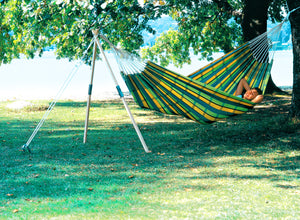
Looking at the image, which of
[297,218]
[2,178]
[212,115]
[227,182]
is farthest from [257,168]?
[2,178]

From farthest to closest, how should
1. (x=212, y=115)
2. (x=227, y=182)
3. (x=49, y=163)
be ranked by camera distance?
(x=212, y=115), (x=49, y=163), (x=227, y=182)

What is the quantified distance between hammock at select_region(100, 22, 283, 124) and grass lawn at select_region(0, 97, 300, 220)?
48 cm

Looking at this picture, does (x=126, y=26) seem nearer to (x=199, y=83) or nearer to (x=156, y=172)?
(x=199, y=83)

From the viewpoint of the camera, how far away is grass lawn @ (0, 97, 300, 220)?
8.97 ft

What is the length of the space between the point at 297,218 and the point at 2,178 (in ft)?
8.11

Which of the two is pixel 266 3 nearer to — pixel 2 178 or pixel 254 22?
pixel 254 22

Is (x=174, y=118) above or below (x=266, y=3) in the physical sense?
below

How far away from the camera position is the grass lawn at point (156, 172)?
8.97 feet

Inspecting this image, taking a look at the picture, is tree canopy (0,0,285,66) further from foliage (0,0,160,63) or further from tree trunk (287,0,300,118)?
tree trunk (287,0,300,118)

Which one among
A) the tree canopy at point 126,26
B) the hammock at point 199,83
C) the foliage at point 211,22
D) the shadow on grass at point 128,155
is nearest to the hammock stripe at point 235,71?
the hammock at point 199,83

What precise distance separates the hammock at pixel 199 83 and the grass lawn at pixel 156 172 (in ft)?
1.58

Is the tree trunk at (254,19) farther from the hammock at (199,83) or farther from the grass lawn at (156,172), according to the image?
the hammock at (199,83)

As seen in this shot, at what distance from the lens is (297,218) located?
2.52 metres

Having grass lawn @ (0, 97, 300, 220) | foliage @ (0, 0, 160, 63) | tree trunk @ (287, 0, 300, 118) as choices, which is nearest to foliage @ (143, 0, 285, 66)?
foliage @ (0, 0, 160, 63)
